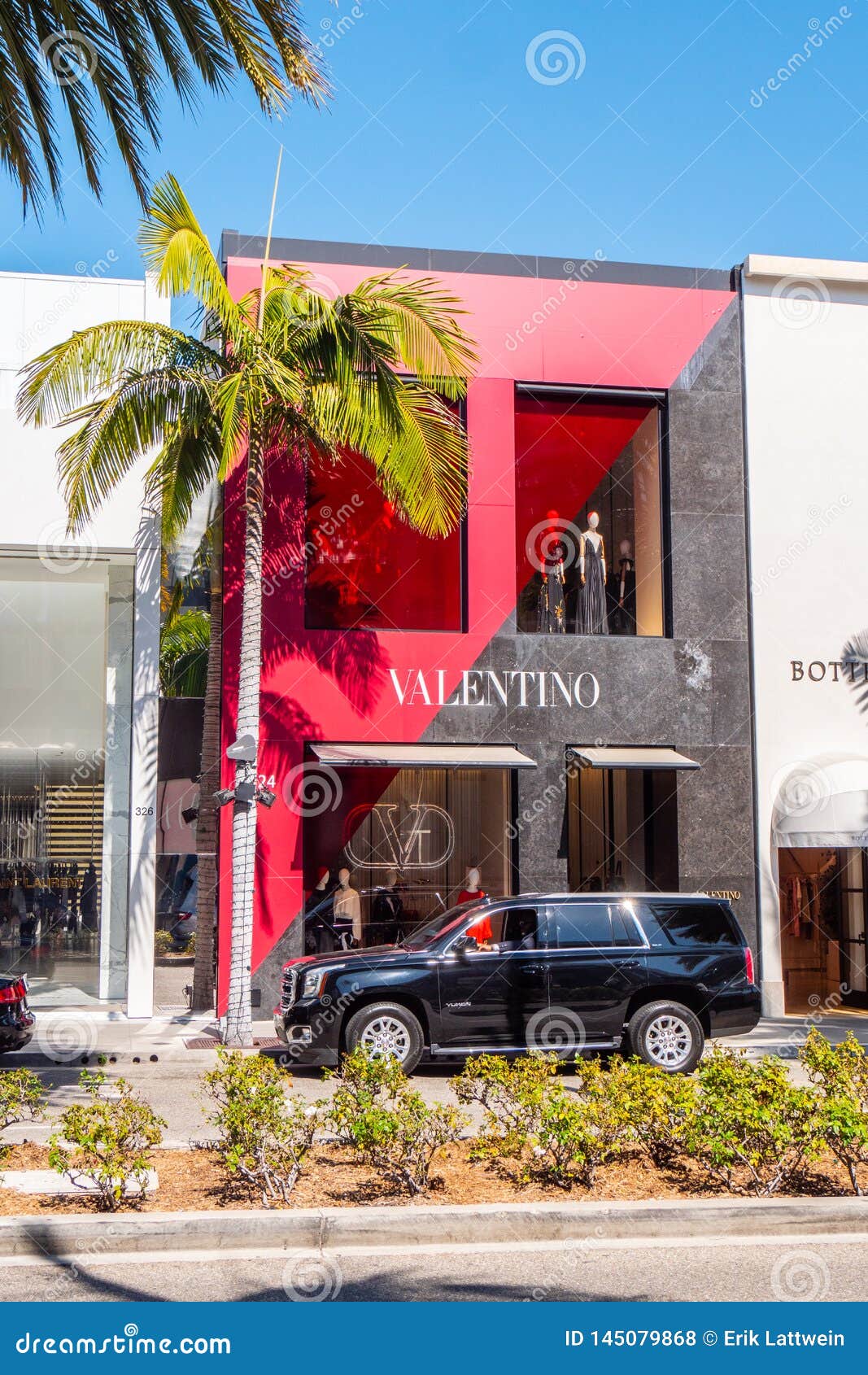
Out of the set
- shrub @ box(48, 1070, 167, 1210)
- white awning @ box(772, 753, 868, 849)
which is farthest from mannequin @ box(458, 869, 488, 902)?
shrub @ box(48, 1070, 167, 1210)

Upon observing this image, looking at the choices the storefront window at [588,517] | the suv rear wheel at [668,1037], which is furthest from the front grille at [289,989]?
the storefront window at [588,517]

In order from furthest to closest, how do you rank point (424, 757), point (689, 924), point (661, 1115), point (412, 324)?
1. point (424, 757)
2. point (412, 324)
3. point (689, 924)
4. point (661, 1115)

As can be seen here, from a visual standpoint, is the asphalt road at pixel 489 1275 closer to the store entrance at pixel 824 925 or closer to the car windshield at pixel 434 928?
the car windshield at pixel 434 928

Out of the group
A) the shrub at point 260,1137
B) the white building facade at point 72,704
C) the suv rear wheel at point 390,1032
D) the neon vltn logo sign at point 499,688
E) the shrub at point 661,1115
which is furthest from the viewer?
the neon vltn logo sign at point 499,688

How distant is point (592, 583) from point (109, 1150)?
44.4 ft

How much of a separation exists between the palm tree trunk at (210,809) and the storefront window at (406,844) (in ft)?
4.86

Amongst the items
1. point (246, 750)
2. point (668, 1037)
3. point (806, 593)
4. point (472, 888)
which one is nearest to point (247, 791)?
point (246, 750)

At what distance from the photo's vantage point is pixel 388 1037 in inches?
466

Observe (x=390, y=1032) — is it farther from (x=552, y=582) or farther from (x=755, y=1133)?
(x=552, y=582)

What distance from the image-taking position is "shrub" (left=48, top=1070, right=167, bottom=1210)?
269 inches

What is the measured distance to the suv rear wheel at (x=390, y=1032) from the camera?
11.8 metres

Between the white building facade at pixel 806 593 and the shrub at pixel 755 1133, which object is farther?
the white building facade at pixel 806 593

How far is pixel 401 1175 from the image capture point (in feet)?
23.6

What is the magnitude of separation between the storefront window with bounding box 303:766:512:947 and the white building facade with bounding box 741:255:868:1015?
3937mm
